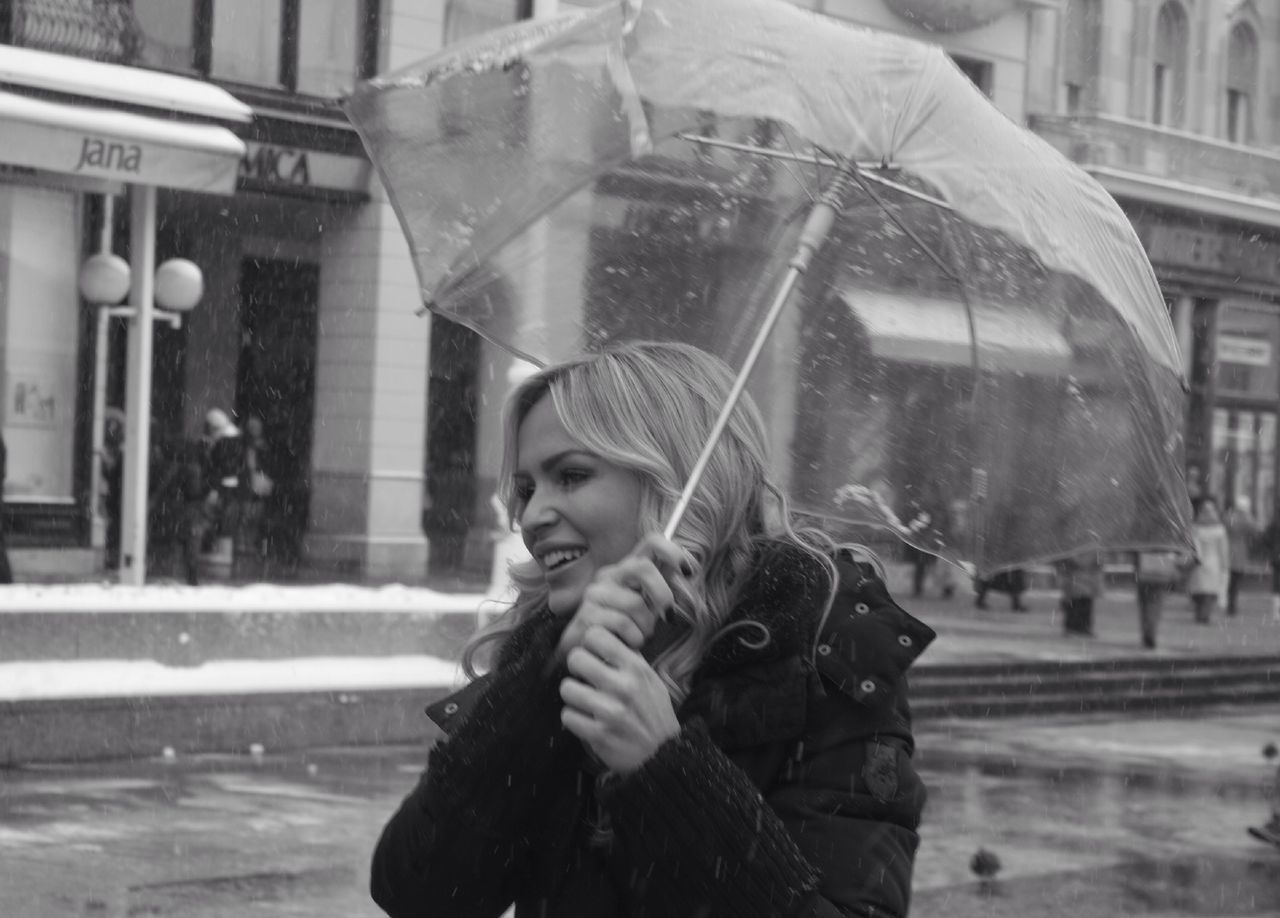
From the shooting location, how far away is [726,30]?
2881 mm

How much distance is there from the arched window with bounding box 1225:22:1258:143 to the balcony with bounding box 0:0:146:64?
19802 millimetres

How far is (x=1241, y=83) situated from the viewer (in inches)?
1335

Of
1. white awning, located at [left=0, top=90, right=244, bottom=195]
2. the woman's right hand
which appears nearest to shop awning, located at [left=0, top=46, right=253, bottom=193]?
white awning, located at [left=0, top=90, right=244, bottom=195]

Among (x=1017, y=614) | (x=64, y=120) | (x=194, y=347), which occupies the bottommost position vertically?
(x=1017, y=614)

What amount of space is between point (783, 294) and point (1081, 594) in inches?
703

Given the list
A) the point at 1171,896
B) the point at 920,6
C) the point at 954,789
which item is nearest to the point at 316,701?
the point at 954,789

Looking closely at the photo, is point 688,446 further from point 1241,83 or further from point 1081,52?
point 1241,83

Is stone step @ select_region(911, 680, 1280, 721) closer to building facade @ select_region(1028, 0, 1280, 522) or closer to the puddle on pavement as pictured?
the puddle on pavement

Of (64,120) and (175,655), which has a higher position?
(64,120)

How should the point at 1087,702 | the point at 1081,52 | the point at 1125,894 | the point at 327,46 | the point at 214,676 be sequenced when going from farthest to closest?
1. the point at 1081,52
2. the point at 327,46
3. the point at 1087,702
4. the point at 214,676
5. the point at 1125,894

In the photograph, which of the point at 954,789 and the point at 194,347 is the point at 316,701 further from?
the point at 194,347

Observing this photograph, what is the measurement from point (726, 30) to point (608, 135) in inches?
9.6

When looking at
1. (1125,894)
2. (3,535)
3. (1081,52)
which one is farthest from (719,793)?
(1081,52)

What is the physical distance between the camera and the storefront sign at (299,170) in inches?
873
